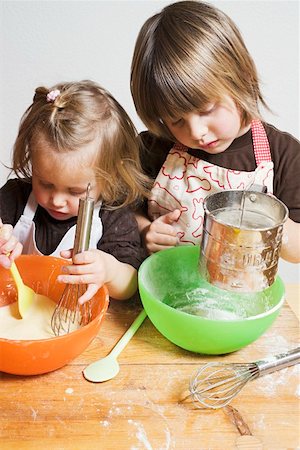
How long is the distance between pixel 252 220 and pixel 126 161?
321 millimetres

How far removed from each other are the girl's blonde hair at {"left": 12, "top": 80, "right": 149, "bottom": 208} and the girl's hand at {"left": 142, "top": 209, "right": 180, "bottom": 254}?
8cm

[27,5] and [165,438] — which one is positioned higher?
[27,5]

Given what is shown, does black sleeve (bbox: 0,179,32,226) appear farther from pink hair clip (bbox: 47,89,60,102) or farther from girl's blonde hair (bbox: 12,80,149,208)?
pink hair clip (bbox: 47,89,60,102)

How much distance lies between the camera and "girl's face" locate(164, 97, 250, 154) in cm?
88

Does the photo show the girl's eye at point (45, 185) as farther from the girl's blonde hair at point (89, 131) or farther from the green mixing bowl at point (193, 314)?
the green mixing bowl at point (193, 314)

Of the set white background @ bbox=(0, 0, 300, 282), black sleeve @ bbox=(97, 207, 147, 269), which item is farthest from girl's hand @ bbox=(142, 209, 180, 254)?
white background @ bbox=(0, 0, 300, 282)

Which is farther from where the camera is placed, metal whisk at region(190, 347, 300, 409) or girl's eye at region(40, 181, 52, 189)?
girl's eye at region(40, 181, 52, 189)

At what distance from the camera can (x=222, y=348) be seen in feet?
2.58

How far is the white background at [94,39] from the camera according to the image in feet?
4.26

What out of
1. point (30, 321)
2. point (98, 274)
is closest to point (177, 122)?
point (98, 274)

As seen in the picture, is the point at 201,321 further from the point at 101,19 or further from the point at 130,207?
the point at 101,19

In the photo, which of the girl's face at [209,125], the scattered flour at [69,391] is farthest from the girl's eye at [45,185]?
the scattered flour at [69,391]

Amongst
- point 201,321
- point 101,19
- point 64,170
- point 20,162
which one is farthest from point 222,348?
point 101,19

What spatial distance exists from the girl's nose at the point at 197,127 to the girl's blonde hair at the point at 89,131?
0.14 meters
